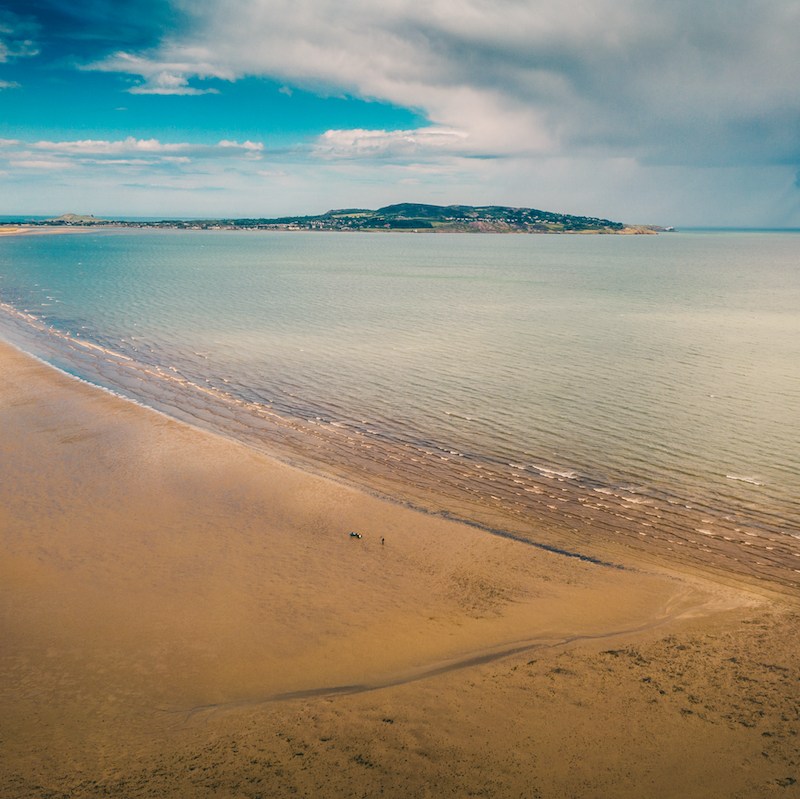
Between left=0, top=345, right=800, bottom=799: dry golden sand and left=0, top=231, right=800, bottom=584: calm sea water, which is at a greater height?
left=0, top=231, right=800, bottom=584: calm sea water

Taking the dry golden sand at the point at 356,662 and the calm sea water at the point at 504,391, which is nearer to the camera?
the dry golden sand at the point at 356,662

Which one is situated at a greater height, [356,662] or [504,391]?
[504,391]

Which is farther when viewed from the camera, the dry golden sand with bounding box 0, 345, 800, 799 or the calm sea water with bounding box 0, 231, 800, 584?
the calm sea water with bounding box 0, 231, 800, 584

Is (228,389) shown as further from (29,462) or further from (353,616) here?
(353,616)

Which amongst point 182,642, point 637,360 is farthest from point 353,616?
point 637,360

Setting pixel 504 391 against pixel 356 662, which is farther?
pixel 504 391
